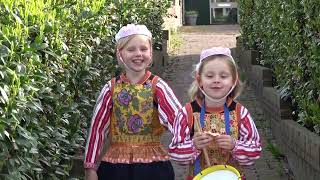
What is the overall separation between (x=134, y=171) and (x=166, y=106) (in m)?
0.43

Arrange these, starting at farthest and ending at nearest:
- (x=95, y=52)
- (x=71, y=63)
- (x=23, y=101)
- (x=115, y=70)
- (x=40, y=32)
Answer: (x=115, y=70), (x=95, y=52), (x=71, y=63), (x=40, y=32), (x=23, y=101)

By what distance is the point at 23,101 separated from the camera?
3.45 metres

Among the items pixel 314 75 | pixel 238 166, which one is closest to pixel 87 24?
pixel 314 75

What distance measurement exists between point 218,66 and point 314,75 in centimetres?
210

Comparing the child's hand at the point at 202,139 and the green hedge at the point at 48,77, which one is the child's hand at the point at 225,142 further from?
the green hedge at the point at 48,77

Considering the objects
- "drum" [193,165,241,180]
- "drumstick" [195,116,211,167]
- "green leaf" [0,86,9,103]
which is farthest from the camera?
"drumstick" [195,116,211,167]

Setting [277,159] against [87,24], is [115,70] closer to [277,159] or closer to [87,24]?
[87,24]

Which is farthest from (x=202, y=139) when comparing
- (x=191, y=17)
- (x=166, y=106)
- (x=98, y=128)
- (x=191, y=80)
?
(x=191, y=17)

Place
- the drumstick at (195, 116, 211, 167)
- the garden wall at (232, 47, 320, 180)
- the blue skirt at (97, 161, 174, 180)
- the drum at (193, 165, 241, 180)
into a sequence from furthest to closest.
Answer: the garden wall at (232, 47, 320, 180)
the blue skirt at (97, 161, 174, 180)
the drumstick at (195, 116, 211, 167)
the drum at (193, 165, 241, 180)

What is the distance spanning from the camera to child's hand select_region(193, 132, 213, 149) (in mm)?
3447

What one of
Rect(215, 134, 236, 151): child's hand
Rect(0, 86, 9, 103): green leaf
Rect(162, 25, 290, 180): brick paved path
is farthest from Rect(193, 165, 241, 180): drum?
Rect(162, 25, 290, 180): brick paved path

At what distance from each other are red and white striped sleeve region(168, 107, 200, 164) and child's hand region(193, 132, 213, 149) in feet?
0.20

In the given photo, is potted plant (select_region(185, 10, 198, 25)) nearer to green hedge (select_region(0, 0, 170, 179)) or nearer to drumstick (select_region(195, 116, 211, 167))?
green hedge (select_region(0, 0, 170, 179))

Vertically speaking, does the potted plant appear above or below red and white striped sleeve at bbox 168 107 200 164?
below
